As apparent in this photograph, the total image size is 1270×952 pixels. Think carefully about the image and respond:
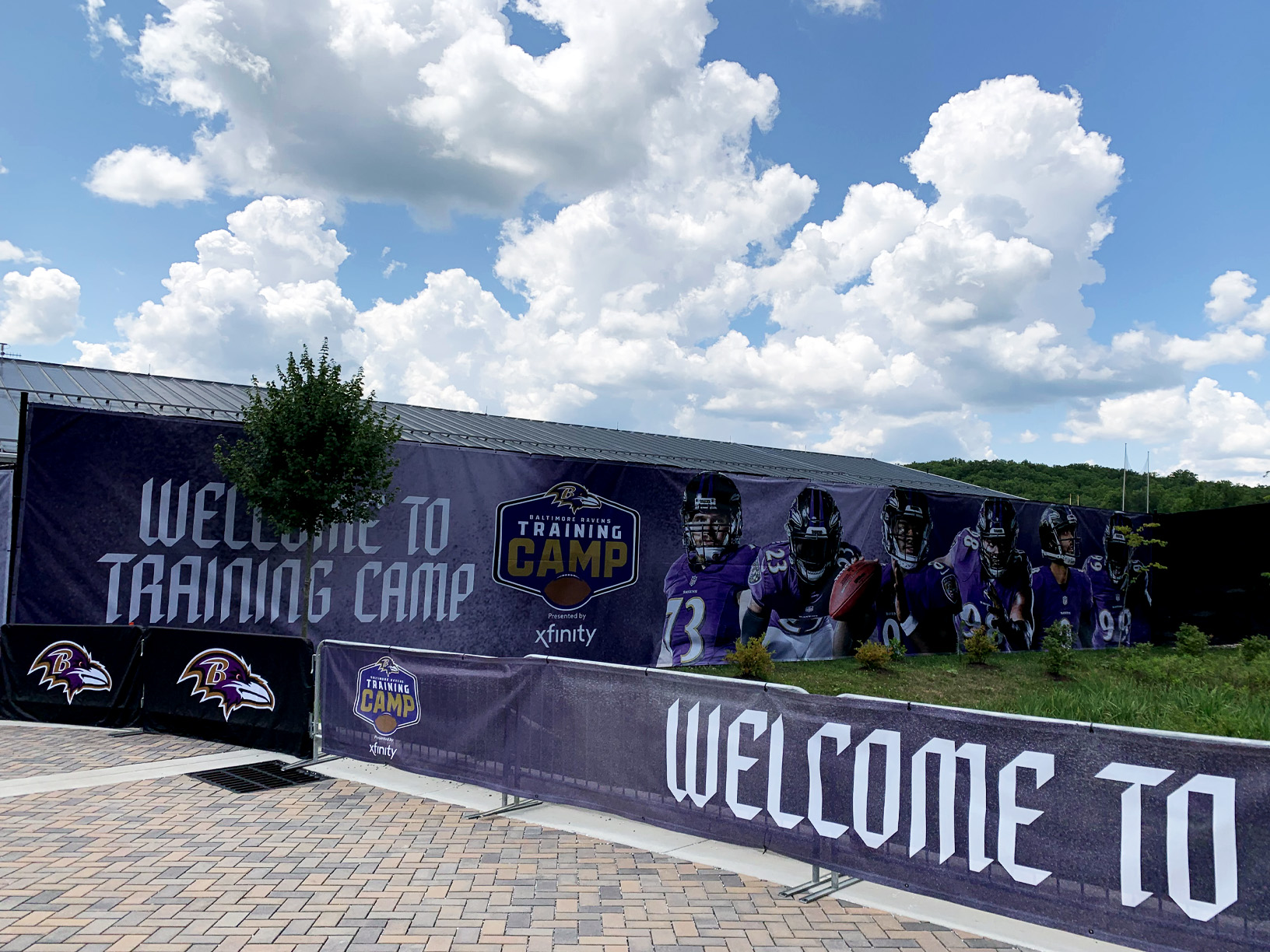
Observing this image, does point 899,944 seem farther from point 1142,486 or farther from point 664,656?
point 1142,486

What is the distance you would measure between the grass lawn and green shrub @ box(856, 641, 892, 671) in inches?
6.3

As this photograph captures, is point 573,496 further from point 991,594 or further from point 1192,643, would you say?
point 1192,643

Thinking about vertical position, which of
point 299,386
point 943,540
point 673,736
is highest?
point 299,386

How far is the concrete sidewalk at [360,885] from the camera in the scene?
16.1 feet

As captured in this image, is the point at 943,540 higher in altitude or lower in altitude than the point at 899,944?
higher

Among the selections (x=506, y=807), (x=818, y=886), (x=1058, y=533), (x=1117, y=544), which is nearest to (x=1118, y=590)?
(x=1117, y=544)

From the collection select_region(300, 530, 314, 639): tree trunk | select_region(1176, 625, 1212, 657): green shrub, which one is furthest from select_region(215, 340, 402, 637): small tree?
select_region(1176, 625, 1212, 657): green shrub

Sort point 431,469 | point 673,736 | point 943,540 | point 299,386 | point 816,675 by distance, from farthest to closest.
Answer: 1. point 943,540
2. point 816,675
3. point 431,469
4. point 299,386
5. point 673,736

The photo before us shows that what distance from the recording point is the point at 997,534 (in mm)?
20828

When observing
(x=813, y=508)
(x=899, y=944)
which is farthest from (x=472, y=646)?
(x=899, y=944)

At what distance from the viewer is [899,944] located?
4.97 m

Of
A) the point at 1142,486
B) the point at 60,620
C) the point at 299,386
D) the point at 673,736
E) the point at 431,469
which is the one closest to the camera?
the point at 673,736

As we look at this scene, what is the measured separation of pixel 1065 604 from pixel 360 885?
68.7 feet

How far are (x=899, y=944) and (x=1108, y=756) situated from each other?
1.59 meters
